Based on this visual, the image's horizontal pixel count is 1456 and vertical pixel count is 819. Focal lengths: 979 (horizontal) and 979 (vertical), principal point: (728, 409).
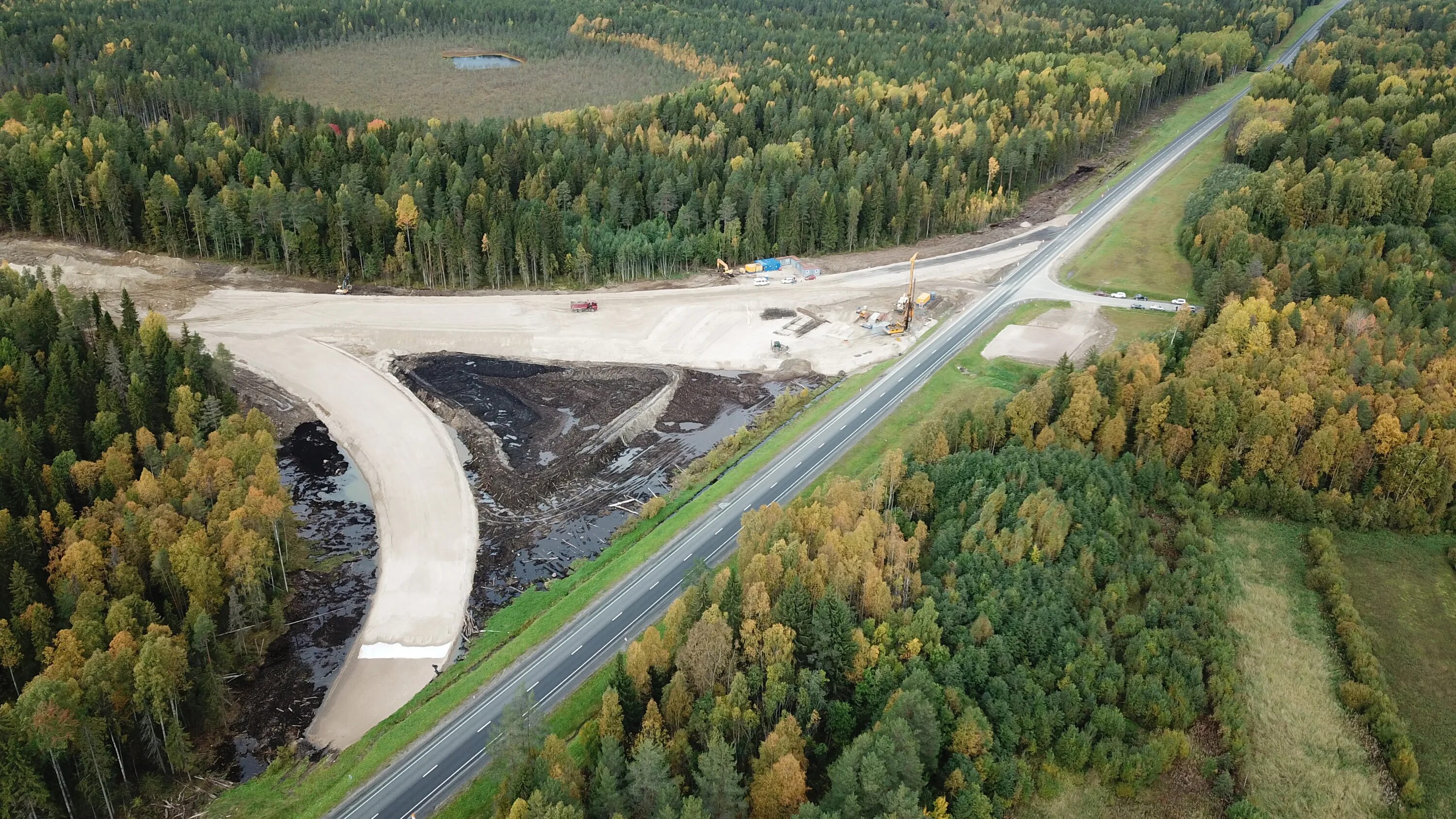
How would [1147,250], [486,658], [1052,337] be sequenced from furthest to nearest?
[1147,250], [1052,337], [486,658]

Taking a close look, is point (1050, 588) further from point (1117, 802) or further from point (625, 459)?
point (625, 459)

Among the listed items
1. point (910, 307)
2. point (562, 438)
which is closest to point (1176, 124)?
point (910, 307)

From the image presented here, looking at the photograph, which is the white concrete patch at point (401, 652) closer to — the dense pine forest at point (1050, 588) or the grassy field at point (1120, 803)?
Answer: the dense pine forest at point (1050, 588)

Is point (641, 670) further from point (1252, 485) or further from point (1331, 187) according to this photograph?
point (1331, 187)

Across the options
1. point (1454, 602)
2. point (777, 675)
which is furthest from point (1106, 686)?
point (1454, 602)

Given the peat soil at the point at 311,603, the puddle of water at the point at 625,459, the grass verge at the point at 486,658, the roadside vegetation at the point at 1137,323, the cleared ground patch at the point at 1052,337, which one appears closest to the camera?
the grass verge at the point at 486,658

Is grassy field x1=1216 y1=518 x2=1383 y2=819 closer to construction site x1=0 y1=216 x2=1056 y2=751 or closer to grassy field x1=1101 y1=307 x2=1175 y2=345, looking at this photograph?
grassy field x1=1101 y1=307 x2=1175 y2=345

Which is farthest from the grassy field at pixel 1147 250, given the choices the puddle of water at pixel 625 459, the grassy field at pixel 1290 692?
the puddle of water at pixel 625 459
